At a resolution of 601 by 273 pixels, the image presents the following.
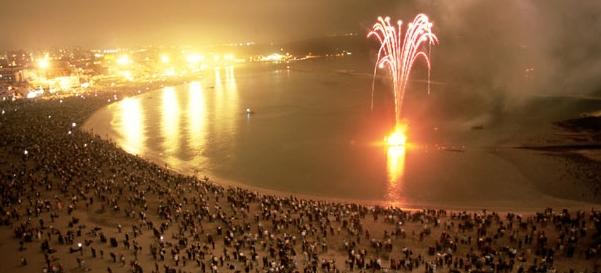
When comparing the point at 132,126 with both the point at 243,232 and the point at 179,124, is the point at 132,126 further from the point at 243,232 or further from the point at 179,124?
the point at 243,232

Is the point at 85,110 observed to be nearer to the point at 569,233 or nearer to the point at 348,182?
the point at 348,182

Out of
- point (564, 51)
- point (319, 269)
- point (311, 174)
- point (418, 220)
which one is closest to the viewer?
point (319, 269)

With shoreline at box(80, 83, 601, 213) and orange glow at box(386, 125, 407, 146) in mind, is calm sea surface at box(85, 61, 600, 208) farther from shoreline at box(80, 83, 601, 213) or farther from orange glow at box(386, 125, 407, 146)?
orange glow at box(386, 125, 407, 146)

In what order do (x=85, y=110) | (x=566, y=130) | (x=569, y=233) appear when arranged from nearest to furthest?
(x=569, y=233) → (x=566, y=130) → (x=85, y=110)

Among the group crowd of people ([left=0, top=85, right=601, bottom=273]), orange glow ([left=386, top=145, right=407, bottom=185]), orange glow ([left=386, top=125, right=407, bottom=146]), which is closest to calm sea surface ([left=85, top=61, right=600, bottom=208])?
orange glow ([left=386, top=145, right=407, bottom=185])

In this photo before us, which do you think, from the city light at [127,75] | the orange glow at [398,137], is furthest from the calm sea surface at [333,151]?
the city light at [127,75]

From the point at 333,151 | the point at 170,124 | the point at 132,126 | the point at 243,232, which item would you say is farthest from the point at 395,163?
the point at 132,126

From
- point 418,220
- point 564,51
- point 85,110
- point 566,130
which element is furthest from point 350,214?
point 564,51

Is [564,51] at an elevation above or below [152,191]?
above
